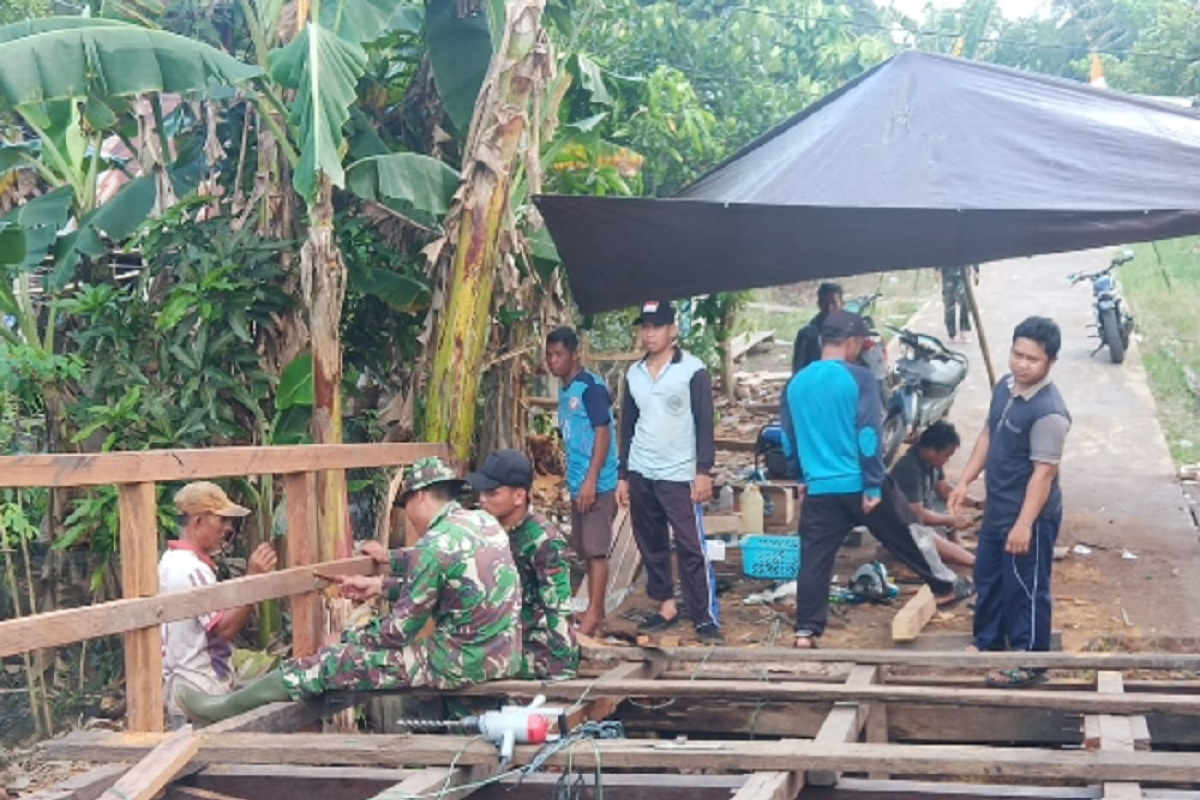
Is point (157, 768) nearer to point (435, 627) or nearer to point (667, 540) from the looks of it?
point (435, 627)

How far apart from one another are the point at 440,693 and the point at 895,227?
303cm

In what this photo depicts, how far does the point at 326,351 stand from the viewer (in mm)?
6523

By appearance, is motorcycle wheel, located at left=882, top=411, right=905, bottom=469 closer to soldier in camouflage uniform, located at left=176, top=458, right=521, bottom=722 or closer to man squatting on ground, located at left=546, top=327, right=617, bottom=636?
man squatting on ground, located at left=546, top=327, right=617, bottom=636

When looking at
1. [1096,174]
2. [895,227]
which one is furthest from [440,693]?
[1096,174]

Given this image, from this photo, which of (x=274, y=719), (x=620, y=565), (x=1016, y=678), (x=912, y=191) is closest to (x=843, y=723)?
(x=1016, y=678)

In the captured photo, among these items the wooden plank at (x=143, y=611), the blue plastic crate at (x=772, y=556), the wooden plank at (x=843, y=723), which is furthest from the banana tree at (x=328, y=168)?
the wooden plank at (x=843, y=723)

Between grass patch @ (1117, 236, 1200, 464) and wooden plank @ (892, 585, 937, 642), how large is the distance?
3.75m

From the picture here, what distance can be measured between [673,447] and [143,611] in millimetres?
2739

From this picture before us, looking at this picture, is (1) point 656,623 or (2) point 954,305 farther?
(2) point 954,305

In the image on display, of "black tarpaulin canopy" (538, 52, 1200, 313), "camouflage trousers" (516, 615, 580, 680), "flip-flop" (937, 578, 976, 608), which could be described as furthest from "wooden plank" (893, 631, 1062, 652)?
"camouflage trousers" (516, 615, 580, 680)

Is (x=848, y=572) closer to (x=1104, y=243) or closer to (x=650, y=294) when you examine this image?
(x=650, y=294)

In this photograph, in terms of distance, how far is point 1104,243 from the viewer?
6207 millimetres

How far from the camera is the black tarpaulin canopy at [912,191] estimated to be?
19.1 ft

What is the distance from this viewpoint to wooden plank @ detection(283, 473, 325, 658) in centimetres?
555
